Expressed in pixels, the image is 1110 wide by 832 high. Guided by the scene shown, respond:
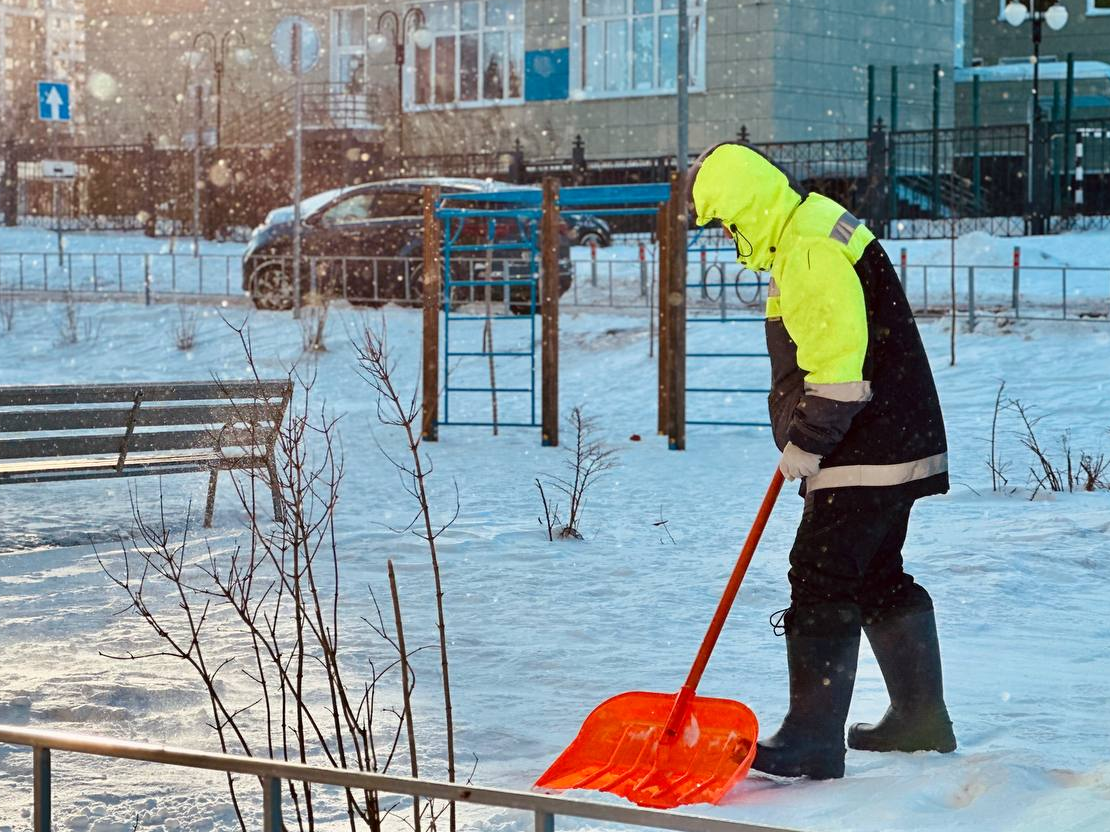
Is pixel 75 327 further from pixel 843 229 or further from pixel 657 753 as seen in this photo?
pixel 843 229

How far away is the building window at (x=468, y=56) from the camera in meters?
33.2

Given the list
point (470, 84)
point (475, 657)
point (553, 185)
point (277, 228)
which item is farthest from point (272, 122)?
point (475, 657)

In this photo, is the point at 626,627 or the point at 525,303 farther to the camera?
the point at 525,303

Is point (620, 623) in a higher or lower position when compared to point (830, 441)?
lower

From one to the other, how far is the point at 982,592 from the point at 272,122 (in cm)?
3073

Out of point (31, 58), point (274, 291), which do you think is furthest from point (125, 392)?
point (31, 58)

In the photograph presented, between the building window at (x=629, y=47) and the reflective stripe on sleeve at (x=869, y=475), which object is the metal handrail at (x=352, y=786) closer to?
the reflective stripe on sleeve at (x=869, y=475)

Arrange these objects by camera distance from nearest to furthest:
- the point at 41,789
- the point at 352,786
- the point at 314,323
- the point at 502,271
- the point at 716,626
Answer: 1. the point at 352,786
2. the point at 41,789
3. the point at 716,626
4. the point at 314,323
5. the point at 502,271

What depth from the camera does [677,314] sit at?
39.4 ft

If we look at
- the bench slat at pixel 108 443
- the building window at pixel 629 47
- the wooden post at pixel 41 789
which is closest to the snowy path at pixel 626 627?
the bench slat at pixel 108 443

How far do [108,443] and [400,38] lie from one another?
89.5ft

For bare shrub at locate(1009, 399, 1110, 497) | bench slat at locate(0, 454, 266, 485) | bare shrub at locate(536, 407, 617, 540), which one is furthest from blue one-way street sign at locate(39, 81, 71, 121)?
bare shrub at locate(1009, 399, 1110, 497)

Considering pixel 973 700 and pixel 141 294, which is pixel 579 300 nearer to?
pixel 141 294

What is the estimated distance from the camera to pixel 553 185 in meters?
12.1
